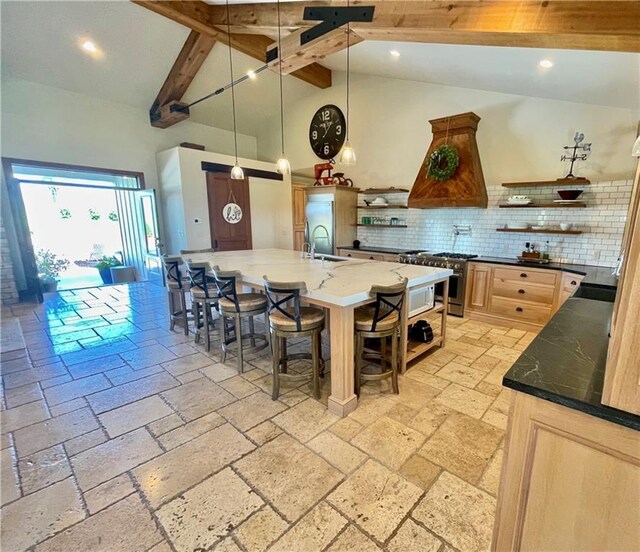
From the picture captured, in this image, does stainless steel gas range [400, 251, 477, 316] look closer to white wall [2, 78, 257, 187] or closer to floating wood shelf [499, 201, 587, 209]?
floating wood shelf [499, 201, 587, 209]

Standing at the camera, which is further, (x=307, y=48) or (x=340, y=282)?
(x=307, y=48)

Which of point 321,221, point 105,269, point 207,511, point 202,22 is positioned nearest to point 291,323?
point 207,511

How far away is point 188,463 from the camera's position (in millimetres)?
1821

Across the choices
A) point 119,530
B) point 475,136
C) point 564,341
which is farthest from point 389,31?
point 119,530

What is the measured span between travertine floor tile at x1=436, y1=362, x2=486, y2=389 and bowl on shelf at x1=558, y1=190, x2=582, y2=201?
254 cm

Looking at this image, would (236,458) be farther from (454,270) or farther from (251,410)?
(454,270)

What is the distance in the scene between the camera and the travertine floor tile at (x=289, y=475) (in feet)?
5.15

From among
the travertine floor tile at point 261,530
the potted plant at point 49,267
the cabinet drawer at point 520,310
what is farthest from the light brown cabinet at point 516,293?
the potted plant at point 49,267

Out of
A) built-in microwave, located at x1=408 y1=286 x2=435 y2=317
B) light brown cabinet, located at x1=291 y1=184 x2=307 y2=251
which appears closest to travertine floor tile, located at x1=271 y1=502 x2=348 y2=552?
built-in microwave, located at x1=408 y1=286 x2=435 y2=317

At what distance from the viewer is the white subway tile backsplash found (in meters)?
3.63

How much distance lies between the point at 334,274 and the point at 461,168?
2.84 metres

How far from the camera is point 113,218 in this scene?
8.15 metres

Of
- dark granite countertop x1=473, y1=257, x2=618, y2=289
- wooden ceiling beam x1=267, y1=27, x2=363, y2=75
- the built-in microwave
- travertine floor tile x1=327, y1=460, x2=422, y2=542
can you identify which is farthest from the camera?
wooden ceiling beam x1=267, y1=27, x2=363, y2=75

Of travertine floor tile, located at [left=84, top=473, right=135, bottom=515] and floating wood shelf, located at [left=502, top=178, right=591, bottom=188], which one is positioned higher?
floating wood shelf, located at [left=502, top=178, right=591, bottom=188]
